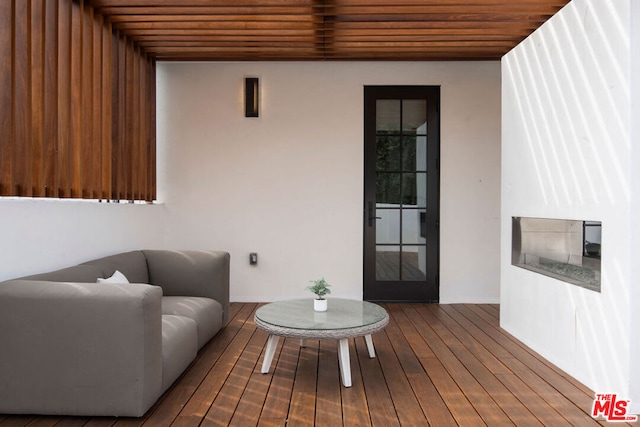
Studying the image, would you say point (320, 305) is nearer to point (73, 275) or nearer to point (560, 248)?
point (73, 275)

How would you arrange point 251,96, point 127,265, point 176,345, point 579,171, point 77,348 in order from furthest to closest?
1. point 251,96
2. point 127,265
3. point 579,171
4. point 176,345
5. point 77,348

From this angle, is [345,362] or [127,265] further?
[127,265]

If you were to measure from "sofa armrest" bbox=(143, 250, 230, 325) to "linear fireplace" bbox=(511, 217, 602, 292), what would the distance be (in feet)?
8.27

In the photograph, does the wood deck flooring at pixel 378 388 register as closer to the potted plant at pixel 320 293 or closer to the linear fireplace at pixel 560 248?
the potted plant at pixel 320 293

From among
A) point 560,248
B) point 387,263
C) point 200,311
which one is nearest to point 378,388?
point 200,311

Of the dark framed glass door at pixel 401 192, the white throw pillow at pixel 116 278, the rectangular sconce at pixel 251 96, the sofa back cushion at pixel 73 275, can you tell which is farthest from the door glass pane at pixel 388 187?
the sofa back cushion at pixel 73 275

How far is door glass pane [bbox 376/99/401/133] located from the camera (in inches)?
204

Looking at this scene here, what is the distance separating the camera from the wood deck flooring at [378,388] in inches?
92.5

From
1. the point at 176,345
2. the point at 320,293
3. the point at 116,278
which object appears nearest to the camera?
the point at 176,345

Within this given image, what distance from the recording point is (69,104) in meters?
3.23

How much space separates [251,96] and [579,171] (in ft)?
11.4

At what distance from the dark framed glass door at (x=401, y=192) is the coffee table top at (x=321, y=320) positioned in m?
1.81

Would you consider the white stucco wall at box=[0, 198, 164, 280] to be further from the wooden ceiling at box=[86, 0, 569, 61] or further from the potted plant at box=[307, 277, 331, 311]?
the potted plant at box=[307, 277, 331, 311]

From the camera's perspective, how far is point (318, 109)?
17.0ft
